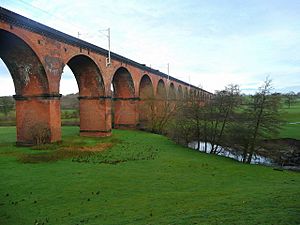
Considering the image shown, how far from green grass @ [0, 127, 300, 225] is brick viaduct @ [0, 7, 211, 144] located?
2.62 meters

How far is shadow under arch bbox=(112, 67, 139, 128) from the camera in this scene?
3169cm

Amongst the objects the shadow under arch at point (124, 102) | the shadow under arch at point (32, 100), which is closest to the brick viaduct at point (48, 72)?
the shadow under arch at point (32, 100)

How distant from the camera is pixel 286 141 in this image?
1081 inches

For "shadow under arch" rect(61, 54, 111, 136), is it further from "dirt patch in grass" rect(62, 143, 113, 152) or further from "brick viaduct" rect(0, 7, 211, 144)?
"dirt patch in grass" rect(62, 143, 113, 152)

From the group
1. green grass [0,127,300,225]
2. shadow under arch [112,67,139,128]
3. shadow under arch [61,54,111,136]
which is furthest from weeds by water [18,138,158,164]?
shadow under arch [112,67,139,128]

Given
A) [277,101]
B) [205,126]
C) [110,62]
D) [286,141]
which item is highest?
[110,62]

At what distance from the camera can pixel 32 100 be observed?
18.0 meters

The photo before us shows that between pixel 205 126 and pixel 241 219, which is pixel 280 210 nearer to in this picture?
pixel 241 219

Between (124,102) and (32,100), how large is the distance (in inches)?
593

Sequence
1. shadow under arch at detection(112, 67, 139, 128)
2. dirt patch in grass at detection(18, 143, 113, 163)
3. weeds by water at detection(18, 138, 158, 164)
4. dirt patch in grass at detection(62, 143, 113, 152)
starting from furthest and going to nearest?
shadow under arch at detection(112, 67, 139, 128) < dirt patch in grass at detection(62, 143, 113, 152) < weeds by water at detection(18, 138, 158, 164) < dirt patch in grass at detection(18, 143, 113, 163)

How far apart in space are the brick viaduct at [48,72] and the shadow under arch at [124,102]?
4.01 meters

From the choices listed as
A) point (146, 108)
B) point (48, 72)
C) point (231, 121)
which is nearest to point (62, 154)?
point (48, 72)

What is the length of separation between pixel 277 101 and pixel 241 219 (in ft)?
53.4

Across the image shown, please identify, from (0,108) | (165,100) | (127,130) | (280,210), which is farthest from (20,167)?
(0,108)
